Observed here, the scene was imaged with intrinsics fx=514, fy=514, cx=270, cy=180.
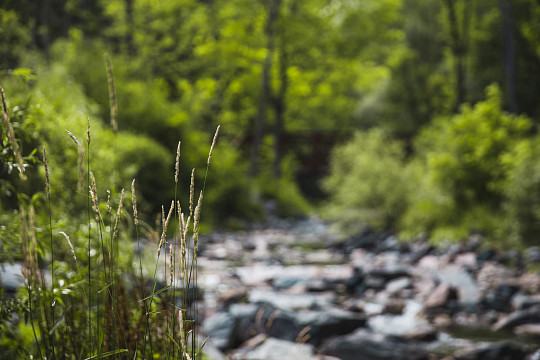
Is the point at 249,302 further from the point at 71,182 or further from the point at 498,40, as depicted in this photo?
the point at 498,40

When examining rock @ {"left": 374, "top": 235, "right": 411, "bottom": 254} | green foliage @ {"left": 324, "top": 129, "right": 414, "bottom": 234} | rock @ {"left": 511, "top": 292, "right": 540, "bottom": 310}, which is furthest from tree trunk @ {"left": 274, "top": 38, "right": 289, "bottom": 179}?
rock @ {"left": 511, "top": 292, "right": 540, "bottom": 310}

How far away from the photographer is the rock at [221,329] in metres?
3.47

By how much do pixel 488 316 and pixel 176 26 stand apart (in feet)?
46.9

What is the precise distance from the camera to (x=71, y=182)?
9.92ft

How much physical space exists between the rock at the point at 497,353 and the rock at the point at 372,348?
0.93 feet

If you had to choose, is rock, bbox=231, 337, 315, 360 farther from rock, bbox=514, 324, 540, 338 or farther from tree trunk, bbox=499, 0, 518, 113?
tree trunk, bbox=499, 0, 518, 113

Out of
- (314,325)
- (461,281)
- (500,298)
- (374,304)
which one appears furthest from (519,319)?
(314,325)

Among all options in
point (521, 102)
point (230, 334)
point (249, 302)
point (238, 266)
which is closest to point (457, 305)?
point (249, 302)

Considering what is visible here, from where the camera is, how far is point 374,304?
516cm

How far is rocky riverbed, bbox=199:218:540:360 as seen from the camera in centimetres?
345

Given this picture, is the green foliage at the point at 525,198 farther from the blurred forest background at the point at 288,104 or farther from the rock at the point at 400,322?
the rock at the point at 400,322

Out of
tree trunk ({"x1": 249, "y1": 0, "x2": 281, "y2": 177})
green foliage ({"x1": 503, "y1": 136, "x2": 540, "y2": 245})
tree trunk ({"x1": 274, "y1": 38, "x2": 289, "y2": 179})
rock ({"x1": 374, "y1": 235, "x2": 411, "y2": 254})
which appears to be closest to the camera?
green foliage ({"x1": 503, "y1": 136, "x2": 540, "y2": 245})

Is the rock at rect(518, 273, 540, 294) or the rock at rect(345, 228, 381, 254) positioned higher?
the rock at rect(518, 273, 540, 294)

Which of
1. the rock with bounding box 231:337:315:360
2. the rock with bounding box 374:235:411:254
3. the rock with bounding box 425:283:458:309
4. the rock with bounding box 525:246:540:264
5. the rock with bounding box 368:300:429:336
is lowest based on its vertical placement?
the rock with bounding box 374:235:411:254
